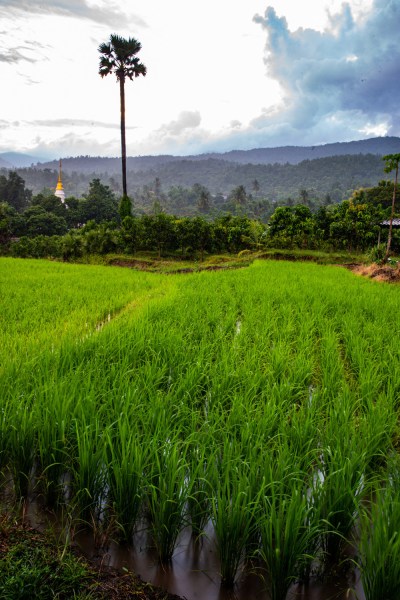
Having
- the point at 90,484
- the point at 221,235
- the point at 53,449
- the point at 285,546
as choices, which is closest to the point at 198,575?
the point at 285,546

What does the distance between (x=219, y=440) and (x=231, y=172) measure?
129 meters

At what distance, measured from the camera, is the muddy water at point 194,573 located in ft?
5.15

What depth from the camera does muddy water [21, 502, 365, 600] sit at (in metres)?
1.57

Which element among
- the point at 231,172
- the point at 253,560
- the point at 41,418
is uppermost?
the point at 231,172

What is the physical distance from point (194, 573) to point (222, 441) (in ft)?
2.49

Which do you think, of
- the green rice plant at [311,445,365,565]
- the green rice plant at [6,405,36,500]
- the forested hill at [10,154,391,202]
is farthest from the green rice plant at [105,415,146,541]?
the forested hill at [10,154,391,202]

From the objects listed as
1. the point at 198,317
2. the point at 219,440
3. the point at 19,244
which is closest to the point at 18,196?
the point at 19,244

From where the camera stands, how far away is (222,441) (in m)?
2.34

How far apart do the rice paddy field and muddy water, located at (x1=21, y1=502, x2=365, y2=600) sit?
0.07ft

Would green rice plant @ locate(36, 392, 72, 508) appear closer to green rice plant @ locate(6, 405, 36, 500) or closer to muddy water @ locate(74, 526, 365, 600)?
green rice plant @ locate(6, 405, 36, 500)

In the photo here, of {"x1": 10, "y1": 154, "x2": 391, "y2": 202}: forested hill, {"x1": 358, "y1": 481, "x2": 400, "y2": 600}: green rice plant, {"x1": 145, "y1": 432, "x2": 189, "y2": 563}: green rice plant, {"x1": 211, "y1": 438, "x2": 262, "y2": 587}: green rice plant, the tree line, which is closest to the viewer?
{"x1": 358, "y1": 481, "x2": 400, "y2": 600}: green rice plant

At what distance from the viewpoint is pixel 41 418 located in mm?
2256

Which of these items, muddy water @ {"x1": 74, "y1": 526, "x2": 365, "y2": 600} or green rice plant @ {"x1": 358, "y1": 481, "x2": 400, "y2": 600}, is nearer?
green rice plant @ {"x1": 358, "y1": 481, "x2": 400, "y2": 600}

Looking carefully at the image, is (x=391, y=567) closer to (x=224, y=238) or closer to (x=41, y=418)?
(x=41, y=418)
